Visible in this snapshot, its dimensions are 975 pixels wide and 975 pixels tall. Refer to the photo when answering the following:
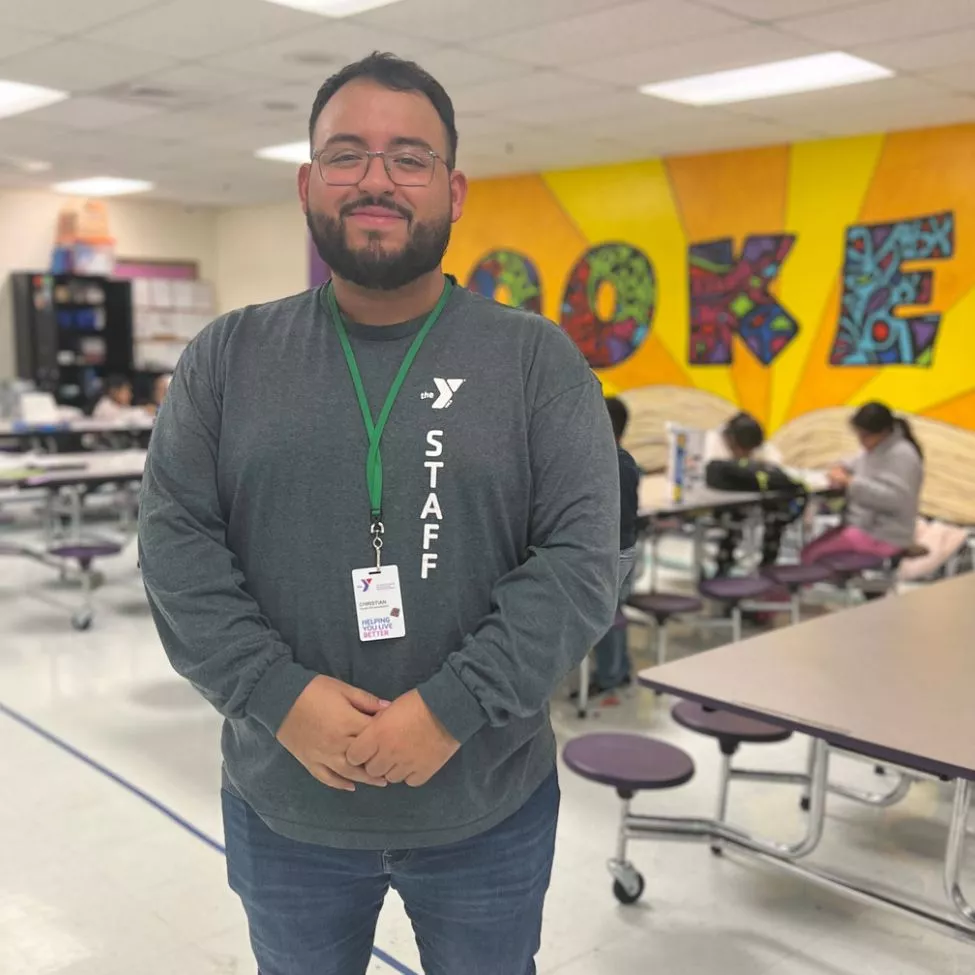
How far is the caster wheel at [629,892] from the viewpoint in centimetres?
282

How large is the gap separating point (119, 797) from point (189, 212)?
34.3 feet

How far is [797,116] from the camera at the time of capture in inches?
269

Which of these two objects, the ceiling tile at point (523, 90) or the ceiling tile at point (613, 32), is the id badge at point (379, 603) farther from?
the ceiling tile at point (523, 90)

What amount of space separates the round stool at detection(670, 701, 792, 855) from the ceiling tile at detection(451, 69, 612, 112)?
12.6ft

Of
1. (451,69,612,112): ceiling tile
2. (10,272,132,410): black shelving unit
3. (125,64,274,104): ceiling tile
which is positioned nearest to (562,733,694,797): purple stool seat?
(451,69,612,112): ceiling tile

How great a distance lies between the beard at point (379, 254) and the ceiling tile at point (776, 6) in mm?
→ 3644

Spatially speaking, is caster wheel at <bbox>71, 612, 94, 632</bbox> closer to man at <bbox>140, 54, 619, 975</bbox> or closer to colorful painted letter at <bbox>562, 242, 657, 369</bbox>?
man at <bbox>140, 54, 619, 975</bbox>

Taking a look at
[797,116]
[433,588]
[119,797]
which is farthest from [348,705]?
[797,116]

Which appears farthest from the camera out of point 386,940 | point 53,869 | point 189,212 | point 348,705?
point 189,212

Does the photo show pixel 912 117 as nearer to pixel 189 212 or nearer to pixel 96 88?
pixel 96 88

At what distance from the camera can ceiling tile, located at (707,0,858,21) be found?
4.40 m

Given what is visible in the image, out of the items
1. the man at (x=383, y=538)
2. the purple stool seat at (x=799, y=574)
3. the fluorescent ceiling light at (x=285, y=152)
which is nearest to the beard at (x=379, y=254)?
the man at (x=383, y=538)

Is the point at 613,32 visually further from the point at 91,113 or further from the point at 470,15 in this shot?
the point at 91,113

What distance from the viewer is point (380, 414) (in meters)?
1.30
